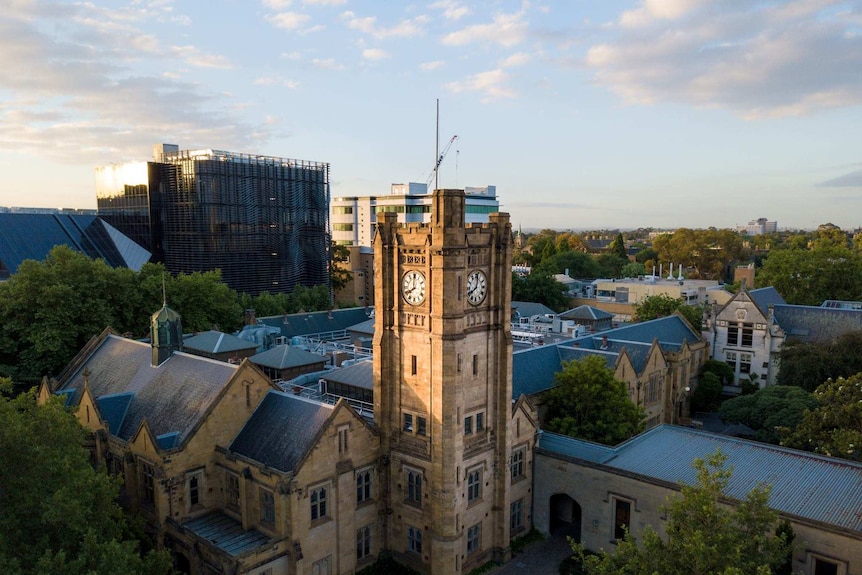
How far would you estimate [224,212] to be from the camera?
305ft

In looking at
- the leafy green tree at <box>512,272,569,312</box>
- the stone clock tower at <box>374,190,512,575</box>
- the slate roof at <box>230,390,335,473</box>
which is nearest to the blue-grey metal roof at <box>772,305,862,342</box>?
the leafy green tree at <box>512,272,569,312</box>

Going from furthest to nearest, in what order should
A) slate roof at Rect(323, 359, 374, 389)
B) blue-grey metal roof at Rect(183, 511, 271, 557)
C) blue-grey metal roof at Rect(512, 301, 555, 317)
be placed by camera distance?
blue-grey metal roof at Rect(512, 301, 555, 317)
slate roof at Rect(323, 359, 374, 389)
blue-grey metal roof at Rect(183, 511, 271, 557)

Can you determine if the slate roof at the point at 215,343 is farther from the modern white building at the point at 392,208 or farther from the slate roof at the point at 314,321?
the modern white building at the point at 392,208

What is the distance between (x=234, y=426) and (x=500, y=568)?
19247 mm

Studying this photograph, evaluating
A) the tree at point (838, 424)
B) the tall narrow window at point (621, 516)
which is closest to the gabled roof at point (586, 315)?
the tree at point (838, 424)

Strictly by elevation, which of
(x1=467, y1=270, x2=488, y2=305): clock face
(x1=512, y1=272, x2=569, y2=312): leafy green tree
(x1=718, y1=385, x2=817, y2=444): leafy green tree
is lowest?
(x1=718, y1=385, x2=817, y2=444): leafy green tree

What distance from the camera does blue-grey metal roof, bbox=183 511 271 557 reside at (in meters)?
31.1

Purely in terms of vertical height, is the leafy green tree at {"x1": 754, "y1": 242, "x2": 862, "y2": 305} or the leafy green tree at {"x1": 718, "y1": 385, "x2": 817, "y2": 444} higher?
the leafy green tree at {"x1": 754, "y1": 242, "x2": 862, "y2": 305}

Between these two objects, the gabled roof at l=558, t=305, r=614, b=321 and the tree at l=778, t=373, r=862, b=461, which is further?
the gabled roof at l=558, t=305, r=614, b=321

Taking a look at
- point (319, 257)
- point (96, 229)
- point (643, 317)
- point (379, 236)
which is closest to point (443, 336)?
point (379, 236)

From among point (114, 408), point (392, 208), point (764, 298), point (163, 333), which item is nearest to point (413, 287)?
point (163, 333)

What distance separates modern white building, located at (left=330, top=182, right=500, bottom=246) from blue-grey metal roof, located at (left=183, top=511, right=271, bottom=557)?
11601cm

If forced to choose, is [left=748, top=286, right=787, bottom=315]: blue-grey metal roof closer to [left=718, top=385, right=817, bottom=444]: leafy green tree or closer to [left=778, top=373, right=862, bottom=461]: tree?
[left=718, top=385, right=817, bottom=444]: leafy green tree

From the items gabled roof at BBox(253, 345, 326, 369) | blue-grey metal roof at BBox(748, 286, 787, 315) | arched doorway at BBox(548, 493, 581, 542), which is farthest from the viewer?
blue-grey metal roof at BBox(748, 286, 787, 315)
